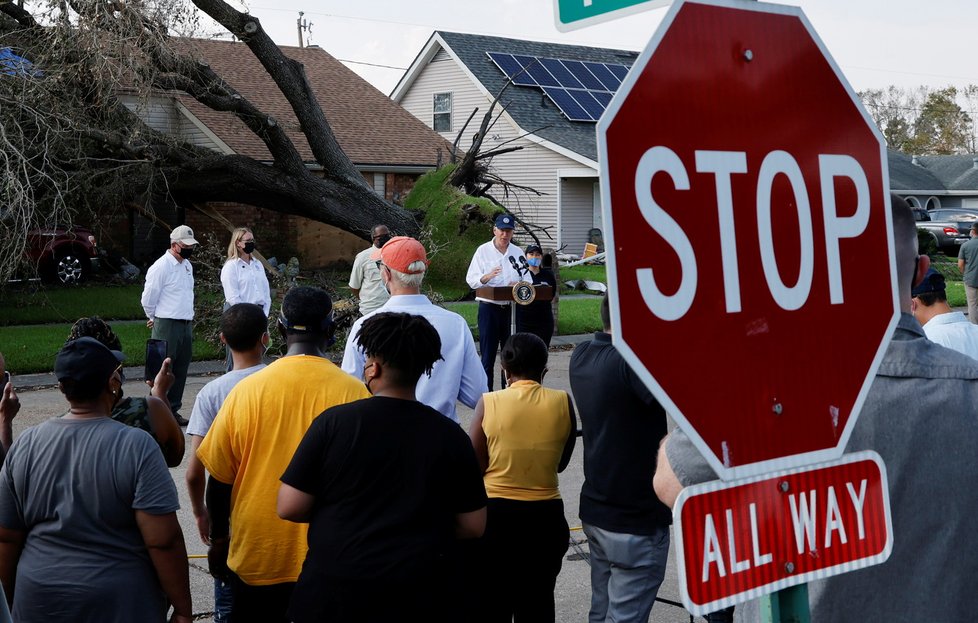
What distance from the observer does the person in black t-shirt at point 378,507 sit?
3275 mm

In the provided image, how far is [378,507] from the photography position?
130 inches

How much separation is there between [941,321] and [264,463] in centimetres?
360

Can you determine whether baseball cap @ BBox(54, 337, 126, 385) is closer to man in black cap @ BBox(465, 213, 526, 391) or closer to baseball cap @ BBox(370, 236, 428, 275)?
baseball cap @ BBox(370, 236, 428, 275)

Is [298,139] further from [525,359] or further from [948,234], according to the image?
[525,359]

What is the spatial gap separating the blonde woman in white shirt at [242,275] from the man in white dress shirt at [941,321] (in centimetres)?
688

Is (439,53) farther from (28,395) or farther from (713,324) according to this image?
(713,324)

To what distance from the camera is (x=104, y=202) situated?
19.4 metres

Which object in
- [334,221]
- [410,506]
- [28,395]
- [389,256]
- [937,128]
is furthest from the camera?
[937,128]

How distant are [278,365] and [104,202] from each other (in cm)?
1648

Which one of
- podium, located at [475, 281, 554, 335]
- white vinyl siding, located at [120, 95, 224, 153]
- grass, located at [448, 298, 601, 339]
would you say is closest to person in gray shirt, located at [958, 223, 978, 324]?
grass, located at [448, 298, 601, 339]

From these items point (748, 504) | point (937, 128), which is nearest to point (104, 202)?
point (748, 504)

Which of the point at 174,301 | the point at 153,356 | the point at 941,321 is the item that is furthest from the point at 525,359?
the point at 174,301

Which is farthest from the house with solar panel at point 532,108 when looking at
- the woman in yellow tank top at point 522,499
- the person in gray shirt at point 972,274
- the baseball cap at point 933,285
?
the woman in yellow tank top at point 522,499

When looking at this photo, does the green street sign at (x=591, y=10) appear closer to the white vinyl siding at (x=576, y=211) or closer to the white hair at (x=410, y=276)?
A: the white hair at (x=410, y=276)
